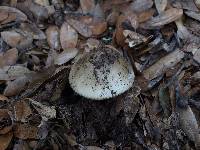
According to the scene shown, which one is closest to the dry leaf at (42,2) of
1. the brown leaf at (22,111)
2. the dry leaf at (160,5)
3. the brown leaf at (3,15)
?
the brown leaf at (3,15)

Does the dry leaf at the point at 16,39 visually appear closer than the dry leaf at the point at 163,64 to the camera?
No

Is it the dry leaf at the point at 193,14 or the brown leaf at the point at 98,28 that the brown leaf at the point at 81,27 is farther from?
the dry leaf at the point at 193,14

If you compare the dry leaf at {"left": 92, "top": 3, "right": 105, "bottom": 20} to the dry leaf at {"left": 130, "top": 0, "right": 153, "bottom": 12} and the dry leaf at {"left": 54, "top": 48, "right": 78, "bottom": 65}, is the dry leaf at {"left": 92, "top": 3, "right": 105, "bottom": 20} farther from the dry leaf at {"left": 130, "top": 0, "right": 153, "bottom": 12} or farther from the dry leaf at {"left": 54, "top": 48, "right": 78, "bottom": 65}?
the dry leaf at {"left": 54, "top": 48, "right": 78, "bottom": 65}

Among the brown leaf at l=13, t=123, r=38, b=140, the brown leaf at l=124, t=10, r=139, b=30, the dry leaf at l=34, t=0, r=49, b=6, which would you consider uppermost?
the brown leaf at l=124, t=10, r=139, b=30

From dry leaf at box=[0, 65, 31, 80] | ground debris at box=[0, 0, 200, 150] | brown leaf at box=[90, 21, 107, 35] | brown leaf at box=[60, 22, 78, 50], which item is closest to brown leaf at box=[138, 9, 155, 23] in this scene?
ground debris at box=[0, 0, 200, 150]

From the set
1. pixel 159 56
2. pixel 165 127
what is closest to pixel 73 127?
pixel 165 127

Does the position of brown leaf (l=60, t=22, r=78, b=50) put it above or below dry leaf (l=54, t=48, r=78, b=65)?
Result: above

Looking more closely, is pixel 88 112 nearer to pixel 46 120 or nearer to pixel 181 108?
pixel 46 120
